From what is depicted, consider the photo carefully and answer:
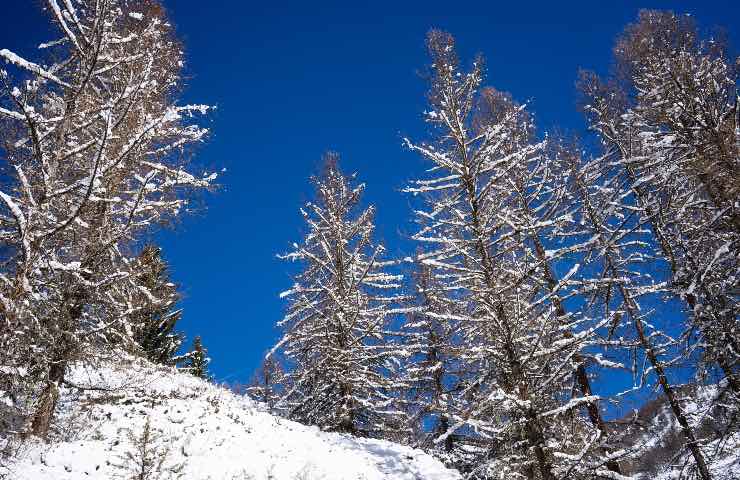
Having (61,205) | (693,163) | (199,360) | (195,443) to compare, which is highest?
(199,360)

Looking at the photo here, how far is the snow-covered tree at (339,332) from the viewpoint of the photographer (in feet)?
50.6

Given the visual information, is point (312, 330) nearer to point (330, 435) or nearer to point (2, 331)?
point (330, 435)

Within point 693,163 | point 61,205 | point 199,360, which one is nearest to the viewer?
point 61,205

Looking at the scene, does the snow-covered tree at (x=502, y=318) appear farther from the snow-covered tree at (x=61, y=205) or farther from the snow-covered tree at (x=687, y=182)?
the snow-covered tree at (x=61, y=205)

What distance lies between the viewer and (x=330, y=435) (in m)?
13.5

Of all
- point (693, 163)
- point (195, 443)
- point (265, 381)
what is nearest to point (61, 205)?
point (195, 443)

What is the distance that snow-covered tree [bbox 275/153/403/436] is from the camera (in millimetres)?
15422

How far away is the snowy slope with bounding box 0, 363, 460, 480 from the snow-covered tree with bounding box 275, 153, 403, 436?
218cm

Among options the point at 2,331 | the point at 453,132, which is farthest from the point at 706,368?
the point at 2,331

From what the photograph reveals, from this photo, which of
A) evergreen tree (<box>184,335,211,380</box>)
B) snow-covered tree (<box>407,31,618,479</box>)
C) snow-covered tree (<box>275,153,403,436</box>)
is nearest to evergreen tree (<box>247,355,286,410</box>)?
evergreen tree (<box>184,335,211,380</box>)

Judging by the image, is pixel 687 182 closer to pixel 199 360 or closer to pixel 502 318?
pixel 502 318

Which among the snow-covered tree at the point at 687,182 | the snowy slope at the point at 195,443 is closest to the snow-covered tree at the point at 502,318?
the snow-covered tree at the point at 687,182

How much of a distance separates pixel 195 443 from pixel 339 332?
690 centimetres

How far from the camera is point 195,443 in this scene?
385 inches
